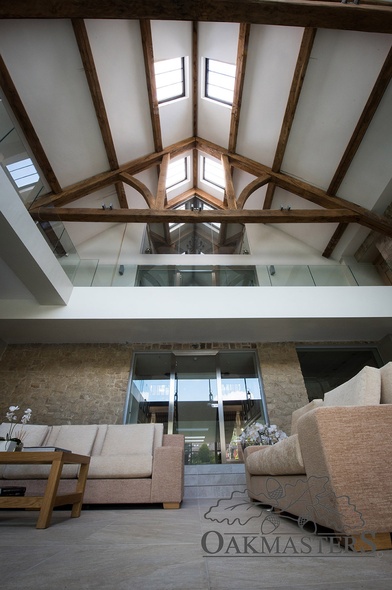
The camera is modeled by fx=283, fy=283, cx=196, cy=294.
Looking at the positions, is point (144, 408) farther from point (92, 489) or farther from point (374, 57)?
point (374, 57)

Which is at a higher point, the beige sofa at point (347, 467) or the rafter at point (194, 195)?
the rafter at point (194, 195)

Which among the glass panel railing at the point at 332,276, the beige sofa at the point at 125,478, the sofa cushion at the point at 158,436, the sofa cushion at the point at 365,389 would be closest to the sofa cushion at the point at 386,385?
the sofa cushion at the point at 365,389

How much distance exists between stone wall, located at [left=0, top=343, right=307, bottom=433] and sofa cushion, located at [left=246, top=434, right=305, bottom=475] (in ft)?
10.8

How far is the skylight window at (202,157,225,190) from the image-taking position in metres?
8.09

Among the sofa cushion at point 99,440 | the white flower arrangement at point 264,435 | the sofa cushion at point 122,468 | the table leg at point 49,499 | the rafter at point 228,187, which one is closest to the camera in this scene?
the table leg at point 49,499

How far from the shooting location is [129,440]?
11.0 ft

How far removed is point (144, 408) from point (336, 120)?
20.9 ft

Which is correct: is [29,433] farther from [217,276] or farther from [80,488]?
[217,276]

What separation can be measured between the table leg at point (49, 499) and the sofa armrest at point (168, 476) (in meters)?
1.10

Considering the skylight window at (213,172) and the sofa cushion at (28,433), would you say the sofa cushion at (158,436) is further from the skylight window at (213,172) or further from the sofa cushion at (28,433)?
the skylight window at (213,172)

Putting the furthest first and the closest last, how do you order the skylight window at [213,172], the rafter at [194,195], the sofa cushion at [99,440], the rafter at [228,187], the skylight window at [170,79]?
the rafter at [194,195] → the skylight window at [213,172] → the rafter at [228,187] → the skylight window at [170,79] → the sofa cushion at [99,440]

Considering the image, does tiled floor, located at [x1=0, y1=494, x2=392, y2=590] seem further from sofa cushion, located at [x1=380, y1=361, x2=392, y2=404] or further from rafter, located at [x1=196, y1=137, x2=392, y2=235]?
rafter, located at [x1=196, y1=137, x2=392, y2=235]

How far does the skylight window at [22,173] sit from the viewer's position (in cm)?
356

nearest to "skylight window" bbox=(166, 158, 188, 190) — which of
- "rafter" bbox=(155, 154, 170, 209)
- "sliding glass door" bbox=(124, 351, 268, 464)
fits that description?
"rafter" bbox=(155, 154, 170, 209)
